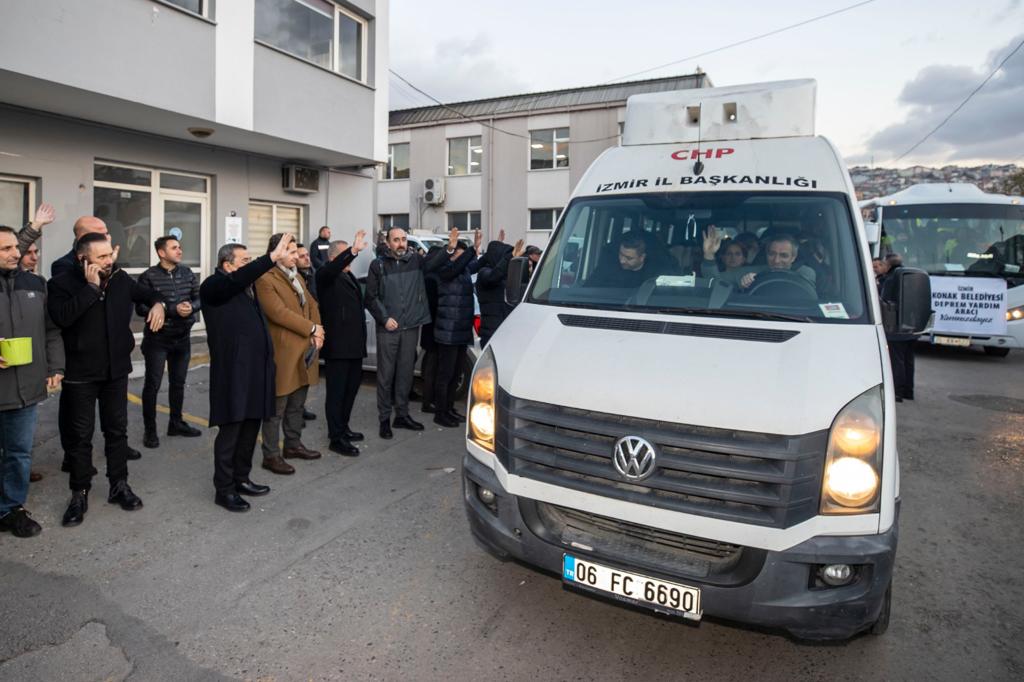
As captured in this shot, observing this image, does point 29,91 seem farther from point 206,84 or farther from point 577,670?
point 577,670

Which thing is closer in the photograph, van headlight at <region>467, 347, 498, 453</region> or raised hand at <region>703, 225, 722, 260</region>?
van headlight at <region>467, 347, 498, 453</region>

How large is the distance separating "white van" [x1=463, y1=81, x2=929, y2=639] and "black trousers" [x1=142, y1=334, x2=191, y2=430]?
3910 millimetres

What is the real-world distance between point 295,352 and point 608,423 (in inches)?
126

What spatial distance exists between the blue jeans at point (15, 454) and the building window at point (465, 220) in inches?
948

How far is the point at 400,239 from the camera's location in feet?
21.0

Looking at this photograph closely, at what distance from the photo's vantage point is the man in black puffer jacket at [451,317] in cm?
675

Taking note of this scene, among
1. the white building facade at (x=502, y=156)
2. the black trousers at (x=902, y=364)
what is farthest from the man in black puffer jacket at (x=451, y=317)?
the white building facade at (x=502, y=156)

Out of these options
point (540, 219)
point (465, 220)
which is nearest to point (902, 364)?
point (540, 219)

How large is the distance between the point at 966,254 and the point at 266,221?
508 inches

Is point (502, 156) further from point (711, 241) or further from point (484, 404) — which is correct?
point (484, 404)

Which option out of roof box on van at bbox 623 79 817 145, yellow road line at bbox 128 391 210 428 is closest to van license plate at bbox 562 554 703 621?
roof box on van at bbox 623 79 817 145

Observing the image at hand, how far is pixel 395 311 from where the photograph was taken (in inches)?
254

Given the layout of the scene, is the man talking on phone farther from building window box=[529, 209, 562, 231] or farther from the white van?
building window box=[529, 209, 562, 231]

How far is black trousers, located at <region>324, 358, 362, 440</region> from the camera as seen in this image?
19.7 ft
